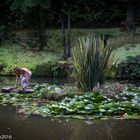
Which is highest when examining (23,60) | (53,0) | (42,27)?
(53,0)

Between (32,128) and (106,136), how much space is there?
1722mm

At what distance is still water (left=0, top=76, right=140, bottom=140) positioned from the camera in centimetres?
855

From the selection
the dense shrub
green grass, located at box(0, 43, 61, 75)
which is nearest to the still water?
the dense shrub

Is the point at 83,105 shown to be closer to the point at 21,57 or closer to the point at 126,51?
the point at 126,51

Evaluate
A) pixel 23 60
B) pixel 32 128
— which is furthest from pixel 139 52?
pixel 32 128

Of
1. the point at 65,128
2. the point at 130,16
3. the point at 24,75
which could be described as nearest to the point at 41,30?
the point at 130,16

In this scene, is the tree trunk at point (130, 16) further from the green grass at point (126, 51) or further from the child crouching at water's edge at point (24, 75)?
the child crouching at water's edge at point (24, 75)

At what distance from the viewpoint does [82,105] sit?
1081cm

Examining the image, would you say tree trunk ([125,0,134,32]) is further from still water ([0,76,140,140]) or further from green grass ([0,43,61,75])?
still water ([0,76,140,140])

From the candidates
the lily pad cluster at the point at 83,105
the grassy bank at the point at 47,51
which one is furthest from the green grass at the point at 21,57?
the lily pad cluster at the point at 83,105

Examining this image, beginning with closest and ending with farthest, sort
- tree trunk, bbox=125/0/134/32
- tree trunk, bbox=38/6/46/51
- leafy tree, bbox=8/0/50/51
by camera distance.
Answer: leafy tree, bbox=8/0/50/51 < tree trunk, bbox=38/6/46/51 < tree trunk, bbox=125/0/134/32

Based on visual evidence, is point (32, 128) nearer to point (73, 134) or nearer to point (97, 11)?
point (73, 134)

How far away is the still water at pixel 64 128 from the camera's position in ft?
28.1

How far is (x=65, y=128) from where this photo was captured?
9305 mm
